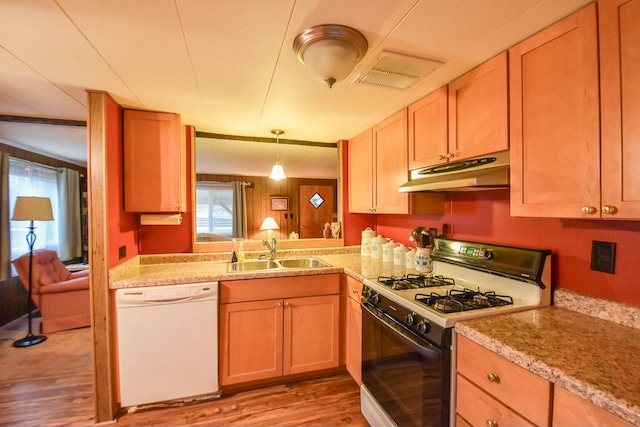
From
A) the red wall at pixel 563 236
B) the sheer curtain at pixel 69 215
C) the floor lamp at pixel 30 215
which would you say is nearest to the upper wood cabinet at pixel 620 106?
the red wall at pixel 563 236

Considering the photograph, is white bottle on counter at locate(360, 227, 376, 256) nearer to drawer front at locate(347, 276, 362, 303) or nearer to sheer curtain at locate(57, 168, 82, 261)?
drawer front at locate(347, 276, 362, 303)

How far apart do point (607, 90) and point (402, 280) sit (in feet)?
4.16

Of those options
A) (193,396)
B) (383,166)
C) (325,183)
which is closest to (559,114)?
(383,166)

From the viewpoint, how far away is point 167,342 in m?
1.89

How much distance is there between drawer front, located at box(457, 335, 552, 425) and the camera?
0.88m

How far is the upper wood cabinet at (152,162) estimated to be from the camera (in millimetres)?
2094

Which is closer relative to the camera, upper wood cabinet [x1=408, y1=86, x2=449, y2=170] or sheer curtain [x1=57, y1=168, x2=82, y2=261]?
upper wood cabinet [x1=408, y1=86, x2=449, y2=170]

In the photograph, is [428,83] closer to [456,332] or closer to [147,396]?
[456,332]

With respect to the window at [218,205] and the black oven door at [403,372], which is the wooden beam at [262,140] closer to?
the black oven door at [403,372]

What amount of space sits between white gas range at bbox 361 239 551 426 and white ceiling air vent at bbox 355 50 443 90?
3.43 ft

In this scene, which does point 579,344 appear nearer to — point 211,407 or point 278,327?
point 278,327

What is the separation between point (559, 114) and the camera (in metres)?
1.12

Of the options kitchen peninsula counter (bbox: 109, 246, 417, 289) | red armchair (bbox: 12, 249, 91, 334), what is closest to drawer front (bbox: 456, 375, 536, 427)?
kitchen peninsula counter (bbox: 109, 246, 417, 289)

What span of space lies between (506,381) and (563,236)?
80 centimetres
